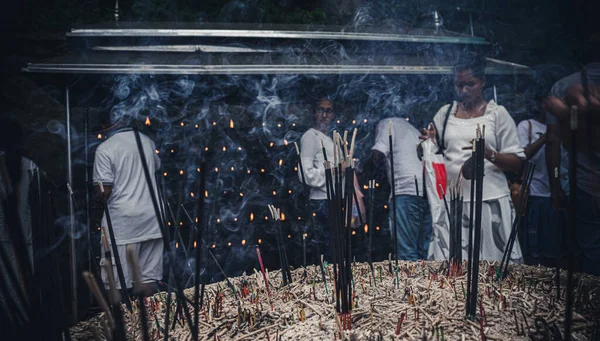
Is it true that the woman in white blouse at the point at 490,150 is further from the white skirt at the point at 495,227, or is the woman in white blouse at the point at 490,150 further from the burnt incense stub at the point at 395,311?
the burnt incense stub at the point at 395,311

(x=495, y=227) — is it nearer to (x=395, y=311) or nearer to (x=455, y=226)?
(x=455, y=226)

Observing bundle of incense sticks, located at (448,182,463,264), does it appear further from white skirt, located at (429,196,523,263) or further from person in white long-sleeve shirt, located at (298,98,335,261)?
person in white long-sleeve shirt, located at (298,98,335,261)

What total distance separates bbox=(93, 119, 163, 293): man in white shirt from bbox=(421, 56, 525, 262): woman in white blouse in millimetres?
3002

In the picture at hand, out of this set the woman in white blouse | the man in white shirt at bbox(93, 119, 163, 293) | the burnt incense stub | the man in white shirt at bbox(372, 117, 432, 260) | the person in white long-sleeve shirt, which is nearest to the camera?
the burnt incense stub

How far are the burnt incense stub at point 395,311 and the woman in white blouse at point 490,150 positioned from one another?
1170 mm

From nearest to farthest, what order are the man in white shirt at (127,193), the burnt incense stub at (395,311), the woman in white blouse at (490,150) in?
the burnt incense stub at (395,311) < the woman in white blouse at (490,150) < the man in white shirt at (127,193)

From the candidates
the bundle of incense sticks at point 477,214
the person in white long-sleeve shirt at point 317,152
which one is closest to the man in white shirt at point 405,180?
the person in white long-sleeve shirt at point 317,152

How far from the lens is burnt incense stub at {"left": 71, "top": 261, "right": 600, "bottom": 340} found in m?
1.48

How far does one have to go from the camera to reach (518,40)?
749cm

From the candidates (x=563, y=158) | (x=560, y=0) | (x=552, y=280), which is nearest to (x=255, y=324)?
(x=552, y=280)

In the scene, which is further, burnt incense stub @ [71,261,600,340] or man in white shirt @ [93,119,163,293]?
man in white shirt @ [93,119,163,293]

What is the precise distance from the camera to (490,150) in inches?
131

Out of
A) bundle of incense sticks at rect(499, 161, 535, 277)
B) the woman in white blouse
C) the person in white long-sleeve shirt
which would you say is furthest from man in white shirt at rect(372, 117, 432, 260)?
bundle of incense sticks at rect(499, 161, 535, 277)

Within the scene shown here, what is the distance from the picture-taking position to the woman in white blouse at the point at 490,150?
336cm
